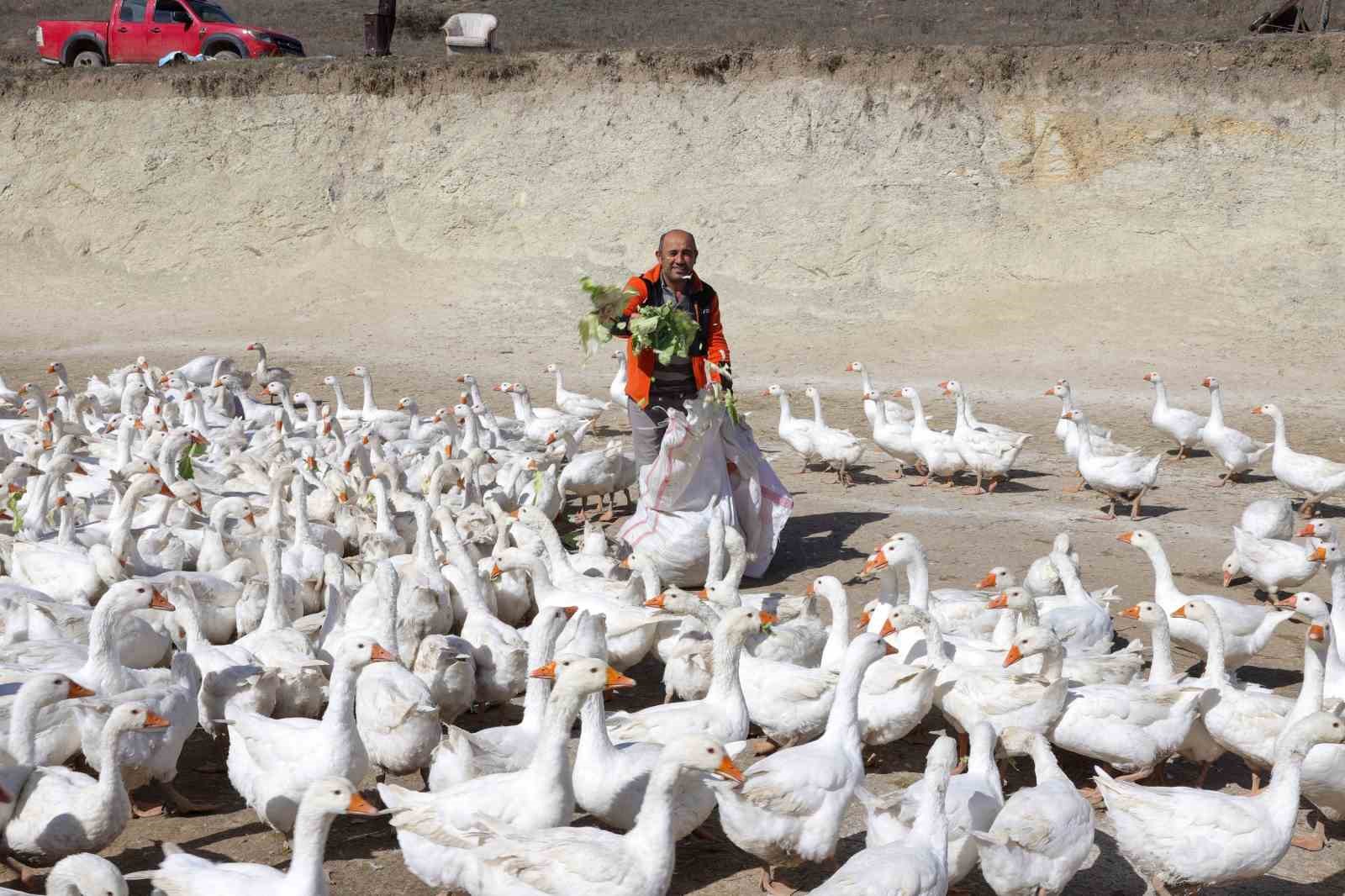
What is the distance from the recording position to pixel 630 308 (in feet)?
30.0

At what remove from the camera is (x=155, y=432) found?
12422 mm

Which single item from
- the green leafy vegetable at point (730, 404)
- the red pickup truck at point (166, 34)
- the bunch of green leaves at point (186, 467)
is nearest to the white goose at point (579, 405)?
the bunch of green leaves at point (186, 467)

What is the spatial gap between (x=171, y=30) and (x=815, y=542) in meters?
23.0

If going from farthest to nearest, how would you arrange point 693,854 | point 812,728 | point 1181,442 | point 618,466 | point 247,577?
point 1181,442
point 618,466
point 247,577
point 812,728
point 693,854

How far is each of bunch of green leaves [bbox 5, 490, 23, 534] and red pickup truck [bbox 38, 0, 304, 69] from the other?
19398 millimetres

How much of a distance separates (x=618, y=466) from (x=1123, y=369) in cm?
929

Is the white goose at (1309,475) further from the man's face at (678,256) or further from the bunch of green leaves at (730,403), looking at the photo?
the man's face at (678,256)

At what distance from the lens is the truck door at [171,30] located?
2830 centimetres

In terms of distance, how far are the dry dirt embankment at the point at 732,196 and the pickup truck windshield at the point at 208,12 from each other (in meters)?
2.16

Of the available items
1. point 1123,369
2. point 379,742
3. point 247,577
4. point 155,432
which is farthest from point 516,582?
point 1123,369

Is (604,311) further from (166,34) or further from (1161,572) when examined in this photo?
(166,34)

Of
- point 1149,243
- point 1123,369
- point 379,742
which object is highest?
point 1149,243

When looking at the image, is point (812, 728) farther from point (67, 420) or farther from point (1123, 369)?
point (1123, 369)

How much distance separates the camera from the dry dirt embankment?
823 inches
